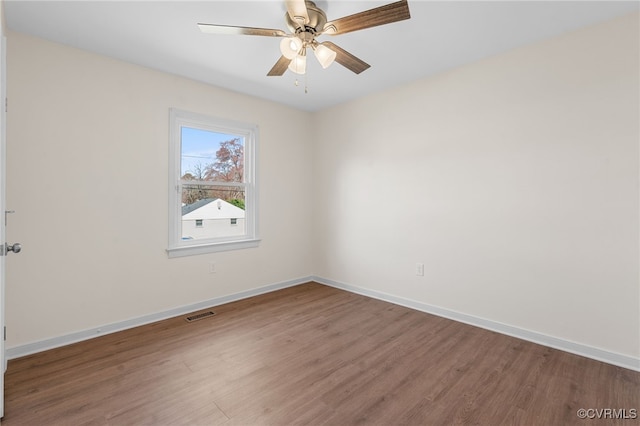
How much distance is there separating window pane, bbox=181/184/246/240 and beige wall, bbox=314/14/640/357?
161 cm

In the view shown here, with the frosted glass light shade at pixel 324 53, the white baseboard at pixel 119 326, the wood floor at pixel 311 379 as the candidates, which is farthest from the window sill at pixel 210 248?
the frosted glass light shade at pixel 324 53

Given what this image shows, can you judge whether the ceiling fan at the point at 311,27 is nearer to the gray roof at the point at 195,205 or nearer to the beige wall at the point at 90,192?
the beige wall at the point at 90,192

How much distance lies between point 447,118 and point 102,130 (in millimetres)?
3346

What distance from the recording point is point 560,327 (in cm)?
250

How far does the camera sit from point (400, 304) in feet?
11.7

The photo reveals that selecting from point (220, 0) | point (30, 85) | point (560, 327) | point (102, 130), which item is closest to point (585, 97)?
point (560, 327)

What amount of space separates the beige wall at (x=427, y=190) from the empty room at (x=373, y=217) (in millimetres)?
17

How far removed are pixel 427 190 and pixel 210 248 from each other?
2547 mm

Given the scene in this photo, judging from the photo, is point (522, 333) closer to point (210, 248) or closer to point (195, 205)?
point (210, 248)

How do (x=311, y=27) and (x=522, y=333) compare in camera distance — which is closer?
(x=311, y=27)

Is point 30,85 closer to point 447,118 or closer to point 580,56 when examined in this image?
point 447,118

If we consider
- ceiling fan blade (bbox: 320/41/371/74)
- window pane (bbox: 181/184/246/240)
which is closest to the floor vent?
window pane (bbox: 181/184/246/240)

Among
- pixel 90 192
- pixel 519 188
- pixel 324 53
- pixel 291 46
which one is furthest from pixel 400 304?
pixel 90 192
